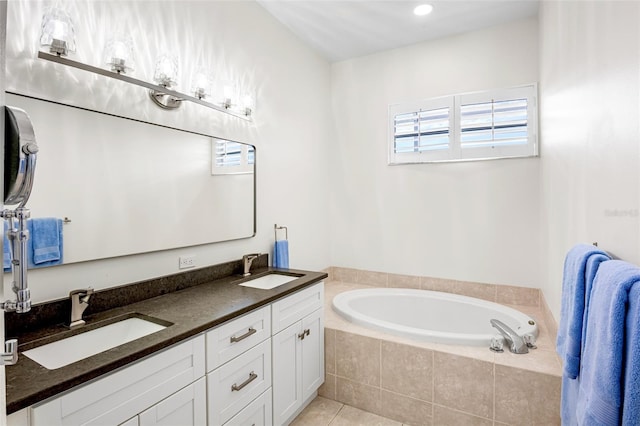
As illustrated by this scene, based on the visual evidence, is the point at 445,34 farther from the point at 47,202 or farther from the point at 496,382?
the point at 47,202

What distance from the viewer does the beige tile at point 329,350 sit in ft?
7.91

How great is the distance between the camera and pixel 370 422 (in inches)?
86.2

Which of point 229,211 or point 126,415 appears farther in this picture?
point 229,211

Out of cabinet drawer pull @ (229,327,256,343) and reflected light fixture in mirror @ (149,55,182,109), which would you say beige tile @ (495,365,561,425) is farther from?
reflected light fixture in mirror @ (149,55,182,109)

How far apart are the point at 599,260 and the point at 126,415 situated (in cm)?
157

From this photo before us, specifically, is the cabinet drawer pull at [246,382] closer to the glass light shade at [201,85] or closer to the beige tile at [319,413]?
the beige tile at [319,413]

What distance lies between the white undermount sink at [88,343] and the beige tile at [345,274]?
92.8 inches

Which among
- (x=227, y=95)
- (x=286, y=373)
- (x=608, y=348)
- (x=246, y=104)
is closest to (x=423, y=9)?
(x=246, y=104)

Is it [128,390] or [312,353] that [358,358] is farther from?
[128,390]

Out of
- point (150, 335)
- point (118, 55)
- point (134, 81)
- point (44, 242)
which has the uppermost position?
point (118, 55)

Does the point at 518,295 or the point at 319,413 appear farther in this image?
the point at 518,295

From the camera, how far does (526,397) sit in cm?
185

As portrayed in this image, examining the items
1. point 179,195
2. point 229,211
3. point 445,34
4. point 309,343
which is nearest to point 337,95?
point 445,34

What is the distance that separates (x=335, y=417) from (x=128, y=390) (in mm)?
1553
